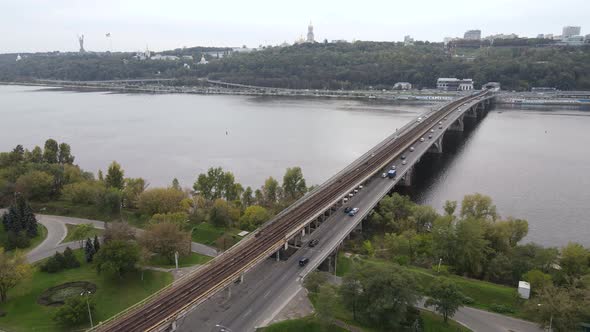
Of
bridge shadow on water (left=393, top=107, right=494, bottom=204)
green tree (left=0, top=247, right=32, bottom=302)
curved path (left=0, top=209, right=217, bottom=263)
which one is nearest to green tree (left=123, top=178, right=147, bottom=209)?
curved path (left=0, top=209, right=217, bottom=263)

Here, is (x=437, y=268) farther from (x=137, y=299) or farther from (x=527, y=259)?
(x=137, y=299)

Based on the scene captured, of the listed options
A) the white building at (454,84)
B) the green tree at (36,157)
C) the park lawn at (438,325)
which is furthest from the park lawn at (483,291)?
the white building at (454,84)

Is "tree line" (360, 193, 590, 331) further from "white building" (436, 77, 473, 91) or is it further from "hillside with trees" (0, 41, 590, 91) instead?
"hillside with trees" (0, 41, 590, 91)

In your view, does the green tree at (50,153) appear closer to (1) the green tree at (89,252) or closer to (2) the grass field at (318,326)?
(1) the green tree at (89,252)

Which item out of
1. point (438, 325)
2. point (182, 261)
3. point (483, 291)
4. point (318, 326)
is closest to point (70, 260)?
point (182, 261)

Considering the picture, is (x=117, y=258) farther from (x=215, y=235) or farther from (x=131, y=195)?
(x=131, y=195)
